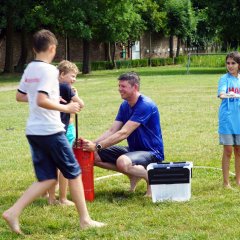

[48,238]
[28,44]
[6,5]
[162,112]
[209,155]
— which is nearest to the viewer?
[48,238]

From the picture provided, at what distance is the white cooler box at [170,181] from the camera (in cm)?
657

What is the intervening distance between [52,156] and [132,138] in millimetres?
1823

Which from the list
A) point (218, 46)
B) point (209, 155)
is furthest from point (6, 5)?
point (218, 46)

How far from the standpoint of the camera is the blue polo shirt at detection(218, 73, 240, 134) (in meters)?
7.21

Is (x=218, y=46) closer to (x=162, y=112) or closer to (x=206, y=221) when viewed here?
(x=162, y=112)

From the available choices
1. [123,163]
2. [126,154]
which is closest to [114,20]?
[126,154]

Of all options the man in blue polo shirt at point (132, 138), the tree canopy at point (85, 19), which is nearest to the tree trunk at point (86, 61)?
the tree canopy at point (85, 19)

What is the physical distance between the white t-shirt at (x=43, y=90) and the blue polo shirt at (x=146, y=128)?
167cm

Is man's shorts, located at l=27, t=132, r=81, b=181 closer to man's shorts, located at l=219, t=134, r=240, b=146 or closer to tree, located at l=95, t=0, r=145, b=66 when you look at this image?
man's shorts, located at l=219, t=134, r=240, b=146

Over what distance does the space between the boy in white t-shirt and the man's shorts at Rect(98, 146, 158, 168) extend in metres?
1.37

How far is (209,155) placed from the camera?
384 inches

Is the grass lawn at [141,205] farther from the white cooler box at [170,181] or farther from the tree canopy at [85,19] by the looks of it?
the tree canopy at [85,19]

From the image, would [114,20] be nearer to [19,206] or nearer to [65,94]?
[65,94]

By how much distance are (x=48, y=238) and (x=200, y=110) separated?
11646mm
